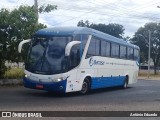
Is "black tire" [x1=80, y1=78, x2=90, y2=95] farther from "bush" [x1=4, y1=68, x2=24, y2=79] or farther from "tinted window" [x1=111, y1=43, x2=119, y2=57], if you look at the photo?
"bush" [x1=4, y1=68, x2=24, y2=79]

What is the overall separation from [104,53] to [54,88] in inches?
202

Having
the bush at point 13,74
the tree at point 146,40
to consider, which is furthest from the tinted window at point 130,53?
the tree at point 146,40

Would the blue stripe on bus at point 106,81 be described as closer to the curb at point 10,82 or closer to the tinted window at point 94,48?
the tinted window at point 94,48

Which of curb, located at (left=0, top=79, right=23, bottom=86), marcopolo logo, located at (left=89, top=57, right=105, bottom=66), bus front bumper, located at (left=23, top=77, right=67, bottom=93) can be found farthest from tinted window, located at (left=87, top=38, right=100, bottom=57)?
curb, located at (left=0, top=79, right=23, bottom=86)

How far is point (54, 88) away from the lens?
17859mm

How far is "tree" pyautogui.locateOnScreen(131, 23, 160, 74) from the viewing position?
72.2 m

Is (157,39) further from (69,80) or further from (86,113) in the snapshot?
(86,113)

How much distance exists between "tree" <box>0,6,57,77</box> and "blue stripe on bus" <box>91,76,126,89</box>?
18.6ft

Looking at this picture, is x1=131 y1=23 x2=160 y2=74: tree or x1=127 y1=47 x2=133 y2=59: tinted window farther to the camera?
x1=131 y1=23 x2=160 y2=74: tree

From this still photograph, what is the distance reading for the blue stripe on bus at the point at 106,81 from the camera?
68.8ft

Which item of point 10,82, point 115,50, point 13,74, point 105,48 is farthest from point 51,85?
point 13,74

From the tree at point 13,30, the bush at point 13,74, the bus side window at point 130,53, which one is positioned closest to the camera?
the tree at point 13,30

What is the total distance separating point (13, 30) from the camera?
24078 mm

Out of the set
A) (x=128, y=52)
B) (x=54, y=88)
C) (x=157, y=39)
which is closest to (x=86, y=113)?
(x=54, y=88)
